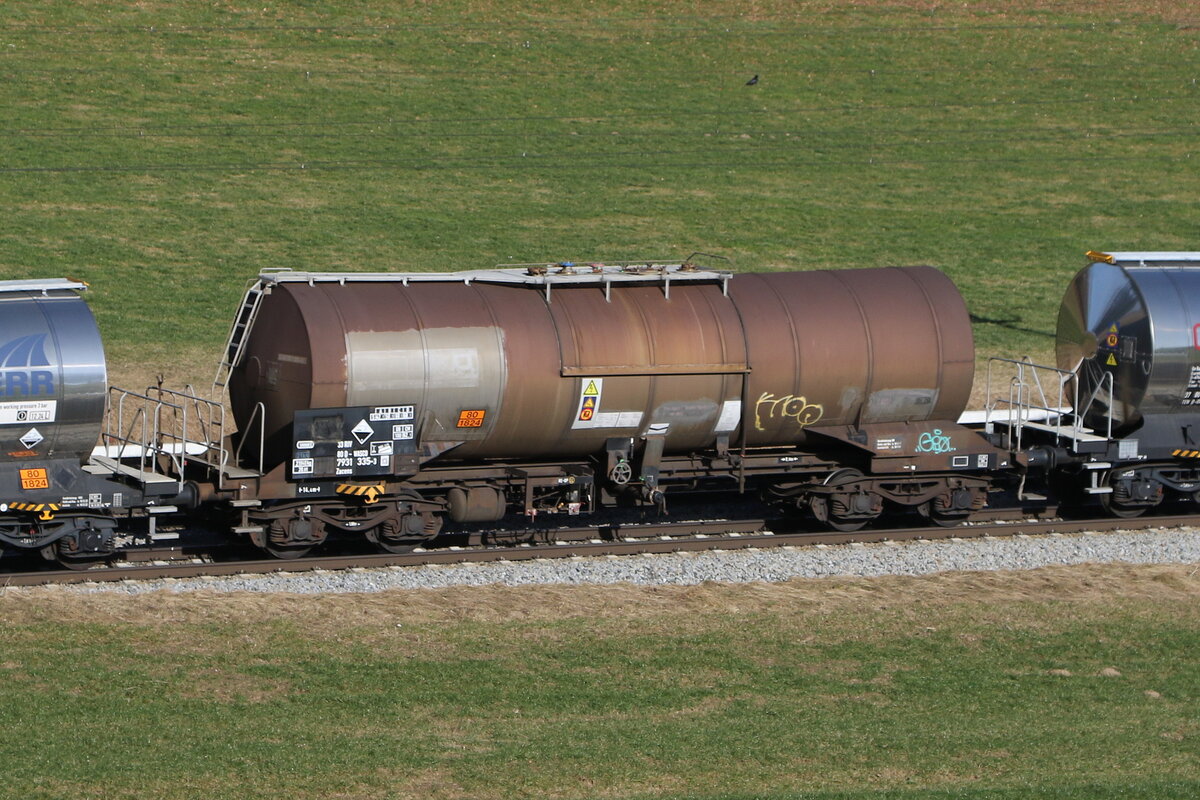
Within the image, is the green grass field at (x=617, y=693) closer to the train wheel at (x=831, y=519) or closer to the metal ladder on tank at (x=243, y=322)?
the train wheel at (x=831, y=519)

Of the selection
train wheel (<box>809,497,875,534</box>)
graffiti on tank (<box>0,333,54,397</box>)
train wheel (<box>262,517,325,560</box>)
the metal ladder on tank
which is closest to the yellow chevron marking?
train wheel (<box>262,517,325,560</box>)

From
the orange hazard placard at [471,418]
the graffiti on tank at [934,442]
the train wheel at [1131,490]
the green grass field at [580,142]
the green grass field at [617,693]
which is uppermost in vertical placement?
the green grass field at [580,142]

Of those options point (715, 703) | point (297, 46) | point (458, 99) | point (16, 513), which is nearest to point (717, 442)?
point (715, 703)

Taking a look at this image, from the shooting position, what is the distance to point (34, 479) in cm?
1897

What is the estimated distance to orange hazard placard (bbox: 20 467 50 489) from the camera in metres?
18.9

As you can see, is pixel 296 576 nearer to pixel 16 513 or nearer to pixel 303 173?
pixel 16 513

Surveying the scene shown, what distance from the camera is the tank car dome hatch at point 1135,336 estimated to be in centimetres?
2328

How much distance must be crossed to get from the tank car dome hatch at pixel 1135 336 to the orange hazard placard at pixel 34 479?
15.1m

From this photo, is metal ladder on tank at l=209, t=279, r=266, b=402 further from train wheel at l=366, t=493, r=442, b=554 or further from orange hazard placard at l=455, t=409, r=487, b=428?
orange hazard placard at l=455, t=409, r=487, b=428

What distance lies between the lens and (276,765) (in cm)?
1280

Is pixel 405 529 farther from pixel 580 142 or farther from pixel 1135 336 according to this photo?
pixel 580 142

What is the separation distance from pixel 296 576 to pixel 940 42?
147ft

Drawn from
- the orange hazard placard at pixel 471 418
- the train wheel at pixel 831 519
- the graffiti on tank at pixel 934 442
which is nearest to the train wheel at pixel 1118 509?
the graffiti on tank at pixel 934 442

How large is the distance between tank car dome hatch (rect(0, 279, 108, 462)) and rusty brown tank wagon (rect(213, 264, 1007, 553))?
7.14 ft
